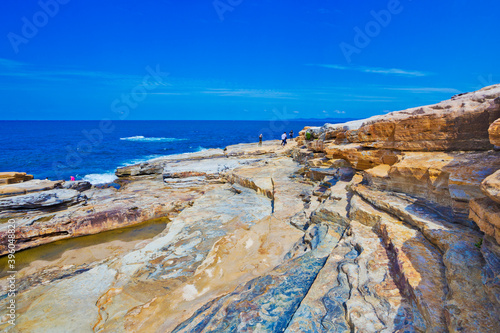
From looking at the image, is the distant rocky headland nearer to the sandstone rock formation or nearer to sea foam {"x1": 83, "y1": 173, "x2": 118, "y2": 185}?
the sandstone rock formation

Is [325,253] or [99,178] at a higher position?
[99,178]

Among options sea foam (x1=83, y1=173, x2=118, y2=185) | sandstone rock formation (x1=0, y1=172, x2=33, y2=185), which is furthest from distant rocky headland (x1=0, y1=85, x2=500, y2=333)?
sea foam (x1=83, y1=173, x2=118, y2=185)

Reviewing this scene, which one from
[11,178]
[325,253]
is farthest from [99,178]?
[325,253]

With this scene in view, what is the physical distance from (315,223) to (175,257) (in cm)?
475

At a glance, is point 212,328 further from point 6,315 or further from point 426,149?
point 426,149

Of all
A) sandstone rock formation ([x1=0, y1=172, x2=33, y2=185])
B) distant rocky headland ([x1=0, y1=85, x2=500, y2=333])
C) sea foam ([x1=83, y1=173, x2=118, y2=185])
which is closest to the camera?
distant rocky headland ([x1=0, y1=85, x2=500, y2=333])

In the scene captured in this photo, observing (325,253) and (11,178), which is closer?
(325,253)

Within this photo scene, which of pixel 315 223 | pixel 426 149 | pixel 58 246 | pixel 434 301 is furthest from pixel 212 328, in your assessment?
pixel 58 246

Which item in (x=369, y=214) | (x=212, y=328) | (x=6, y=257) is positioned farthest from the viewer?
(x=6, y=257)

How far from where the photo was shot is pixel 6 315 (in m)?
6.84

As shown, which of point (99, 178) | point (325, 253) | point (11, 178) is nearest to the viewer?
point (325, 253)

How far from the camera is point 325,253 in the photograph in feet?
20.6

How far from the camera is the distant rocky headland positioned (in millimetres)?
3768

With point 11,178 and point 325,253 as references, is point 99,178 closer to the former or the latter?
point 11,178
